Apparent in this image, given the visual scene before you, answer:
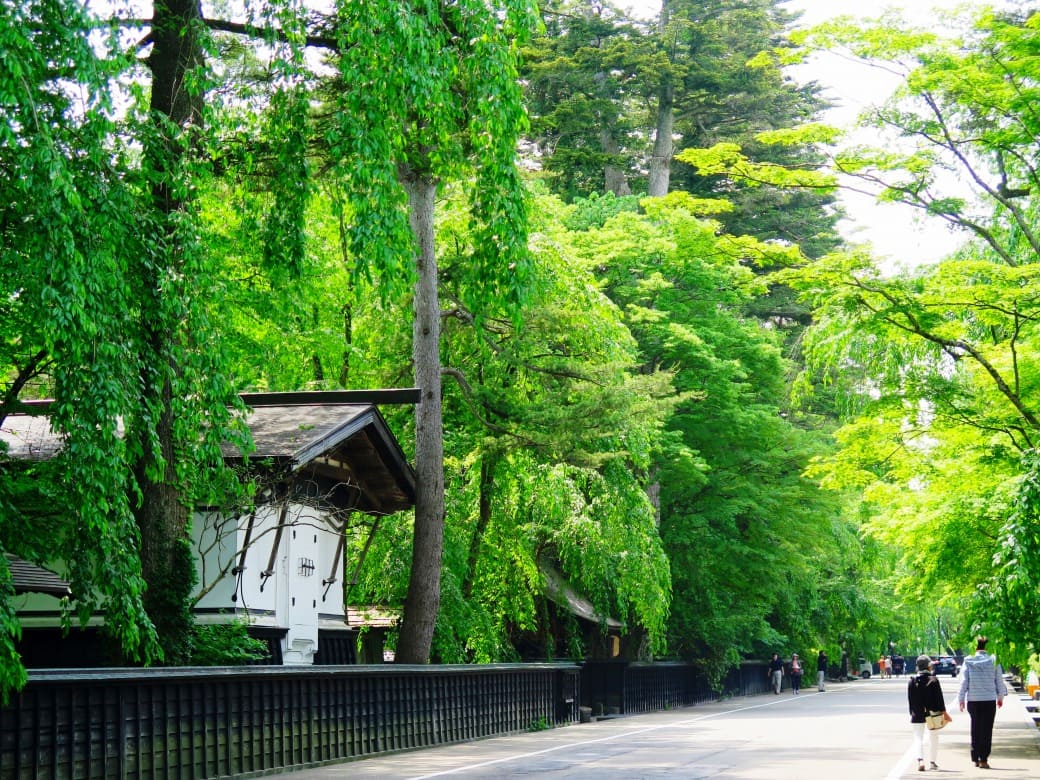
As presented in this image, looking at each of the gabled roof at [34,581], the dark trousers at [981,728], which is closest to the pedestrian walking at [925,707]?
the dark trousers at [981,728]

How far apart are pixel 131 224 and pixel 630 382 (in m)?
16.1

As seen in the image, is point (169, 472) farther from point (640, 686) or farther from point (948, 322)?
point (640, 686)

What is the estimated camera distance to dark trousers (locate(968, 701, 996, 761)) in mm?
18250

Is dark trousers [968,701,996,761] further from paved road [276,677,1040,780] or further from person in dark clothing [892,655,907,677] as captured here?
person in dark clothing [892,655,907,677]

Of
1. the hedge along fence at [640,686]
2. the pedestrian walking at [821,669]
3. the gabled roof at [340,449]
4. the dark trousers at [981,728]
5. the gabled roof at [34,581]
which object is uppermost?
the gabled roof at [340,449]

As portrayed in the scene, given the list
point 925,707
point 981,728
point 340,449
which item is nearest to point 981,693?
point 981,728

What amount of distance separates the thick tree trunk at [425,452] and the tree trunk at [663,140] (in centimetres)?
2320

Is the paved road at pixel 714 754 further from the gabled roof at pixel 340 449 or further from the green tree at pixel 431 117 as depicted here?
the green tree at pixel 431 117

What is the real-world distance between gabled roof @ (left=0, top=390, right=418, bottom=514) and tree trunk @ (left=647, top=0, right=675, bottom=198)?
24.9m

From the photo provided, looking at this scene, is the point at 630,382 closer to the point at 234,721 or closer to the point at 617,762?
the point at 617,762

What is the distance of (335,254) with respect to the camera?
97.7ft

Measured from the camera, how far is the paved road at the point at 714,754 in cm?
1639

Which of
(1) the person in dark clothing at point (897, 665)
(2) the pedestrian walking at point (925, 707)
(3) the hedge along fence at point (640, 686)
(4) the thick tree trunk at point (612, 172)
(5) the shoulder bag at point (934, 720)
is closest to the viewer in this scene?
(5) the shoulder bag at point (934, 720)

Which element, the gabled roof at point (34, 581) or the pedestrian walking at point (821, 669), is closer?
the gabled roof at point (34, 581)
